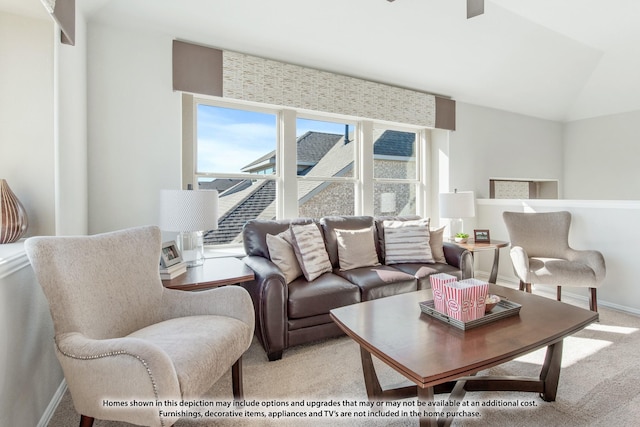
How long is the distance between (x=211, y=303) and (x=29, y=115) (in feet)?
4.77

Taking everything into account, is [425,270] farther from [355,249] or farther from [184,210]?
[184,210]

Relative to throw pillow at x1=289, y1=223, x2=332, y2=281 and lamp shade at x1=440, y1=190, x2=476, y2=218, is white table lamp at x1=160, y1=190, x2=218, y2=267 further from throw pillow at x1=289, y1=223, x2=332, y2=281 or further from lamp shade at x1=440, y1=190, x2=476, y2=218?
lamp shade at x1=440, y1=190, x2=476, y2=218

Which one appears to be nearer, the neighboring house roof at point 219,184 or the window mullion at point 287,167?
the neighboring house roof at point 219,184

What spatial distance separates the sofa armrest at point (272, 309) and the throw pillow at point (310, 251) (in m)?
0.40

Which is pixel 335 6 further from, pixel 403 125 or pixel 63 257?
pixel 63 257

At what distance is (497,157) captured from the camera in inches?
185

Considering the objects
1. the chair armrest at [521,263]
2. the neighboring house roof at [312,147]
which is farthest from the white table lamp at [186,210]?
the chair armrest at [521,263]

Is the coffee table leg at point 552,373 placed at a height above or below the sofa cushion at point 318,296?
below

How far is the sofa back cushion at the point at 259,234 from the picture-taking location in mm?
2725

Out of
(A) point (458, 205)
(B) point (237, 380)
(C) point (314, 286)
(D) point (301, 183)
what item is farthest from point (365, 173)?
(B) point (237, 380)

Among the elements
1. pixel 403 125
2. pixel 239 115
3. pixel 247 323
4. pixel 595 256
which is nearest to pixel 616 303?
pixel 595 256

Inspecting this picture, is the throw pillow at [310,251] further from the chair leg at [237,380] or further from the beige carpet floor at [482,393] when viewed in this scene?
the chair leg at [237,380]

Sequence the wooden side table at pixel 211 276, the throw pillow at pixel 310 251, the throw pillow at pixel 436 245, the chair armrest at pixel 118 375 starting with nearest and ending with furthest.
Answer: the chair armrest at pixel 118 375
the wooden side table at pixel 211 276
the throw pillow at pixel 310 251
the throw pillow at pixel 436 245

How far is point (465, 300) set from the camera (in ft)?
5.05
